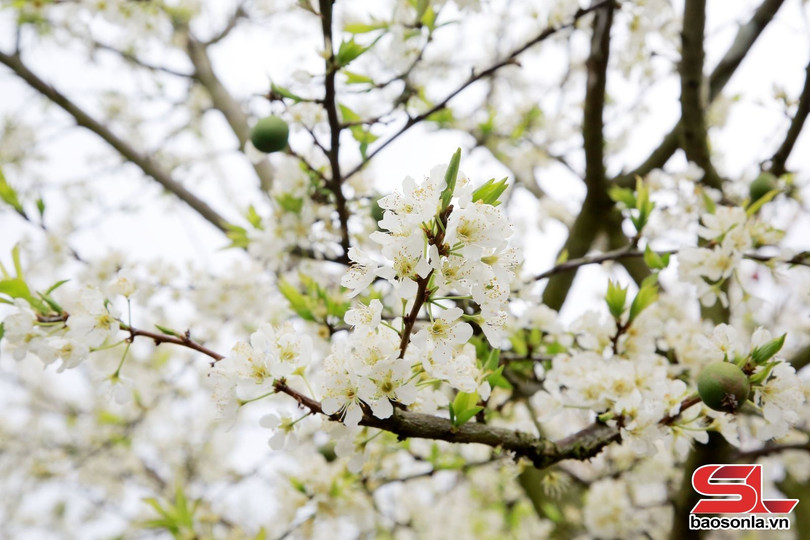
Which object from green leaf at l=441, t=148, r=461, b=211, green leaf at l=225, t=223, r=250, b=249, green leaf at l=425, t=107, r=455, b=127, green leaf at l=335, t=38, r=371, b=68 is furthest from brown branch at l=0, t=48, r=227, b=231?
green leaf at l=441, t=148, r=461, b=211

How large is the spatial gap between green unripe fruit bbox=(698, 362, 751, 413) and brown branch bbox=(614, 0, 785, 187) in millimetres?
1572

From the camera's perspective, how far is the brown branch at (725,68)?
85.1 inches

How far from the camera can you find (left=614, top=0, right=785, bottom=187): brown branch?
2163 millimetres

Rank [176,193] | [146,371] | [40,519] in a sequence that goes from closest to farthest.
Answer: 1. [176,193]
2. [146,371]
3. [40,519]

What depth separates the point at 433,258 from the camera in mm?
733

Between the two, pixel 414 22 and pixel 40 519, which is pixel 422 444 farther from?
pixel 40 519

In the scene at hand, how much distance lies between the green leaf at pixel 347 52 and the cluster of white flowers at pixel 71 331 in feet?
2.36

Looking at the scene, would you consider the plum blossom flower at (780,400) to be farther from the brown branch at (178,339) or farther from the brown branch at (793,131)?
the brown branch at (793,131)

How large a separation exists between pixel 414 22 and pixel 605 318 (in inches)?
35.8

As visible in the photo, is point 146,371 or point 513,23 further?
point 146,371

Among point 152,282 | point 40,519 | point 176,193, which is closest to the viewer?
point 152,282

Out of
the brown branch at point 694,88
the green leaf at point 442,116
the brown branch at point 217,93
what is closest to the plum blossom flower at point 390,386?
the green leaf at point 442,116

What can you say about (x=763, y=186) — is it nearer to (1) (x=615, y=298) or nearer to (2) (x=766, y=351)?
(1) (x=615, y=298)

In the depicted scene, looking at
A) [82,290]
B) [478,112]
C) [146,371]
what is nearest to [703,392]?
[82,290]
